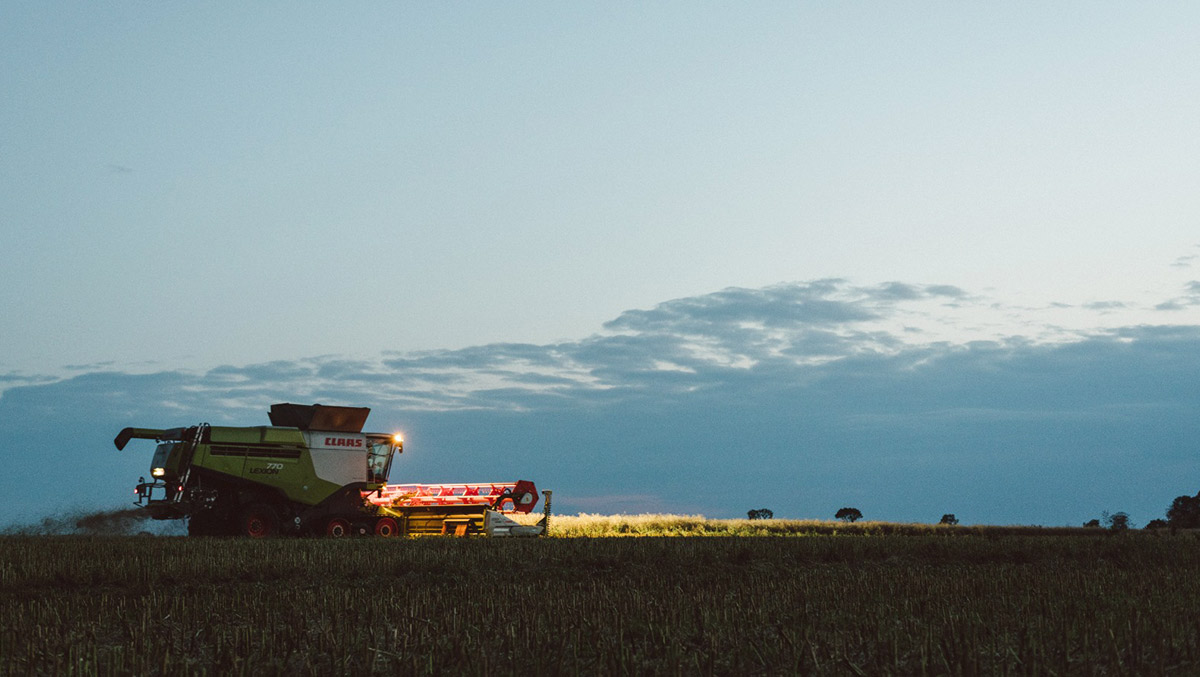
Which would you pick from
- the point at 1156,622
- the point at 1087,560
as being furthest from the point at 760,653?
the point at 1087,560

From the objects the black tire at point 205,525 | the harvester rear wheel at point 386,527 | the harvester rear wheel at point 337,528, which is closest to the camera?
the black tire at point 205,525

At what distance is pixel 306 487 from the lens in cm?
2594

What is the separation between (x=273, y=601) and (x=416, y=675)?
5314 mm

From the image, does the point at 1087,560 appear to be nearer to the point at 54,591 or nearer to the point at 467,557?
the point at 467,557

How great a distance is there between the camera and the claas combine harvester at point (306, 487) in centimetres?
2491

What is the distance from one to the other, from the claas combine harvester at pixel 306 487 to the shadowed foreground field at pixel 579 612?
6.91 m

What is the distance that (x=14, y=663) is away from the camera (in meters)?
6.61

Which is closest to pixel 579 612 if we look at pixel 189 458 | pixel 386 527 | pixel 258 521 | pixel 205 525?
pixel 258 521

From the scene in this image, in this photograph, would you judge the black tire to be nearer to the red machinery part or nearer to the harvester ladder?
the harvester ladder

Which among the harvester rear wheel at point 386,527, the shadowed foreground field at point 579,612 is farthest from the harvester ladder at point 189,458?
the shadowed foreground field at point 579,612

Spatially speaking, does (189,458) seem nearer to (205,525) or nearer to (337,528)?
(205,525)

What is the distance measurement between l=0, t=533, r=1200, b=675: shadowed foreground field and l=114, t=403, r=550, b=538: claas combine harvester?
6.91 metres

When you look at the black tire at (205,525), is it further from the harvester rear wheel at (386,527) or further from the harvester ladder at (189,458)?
the harvester rear wheel at (386,527)

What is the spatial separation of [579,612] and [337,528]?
18.6 meters
